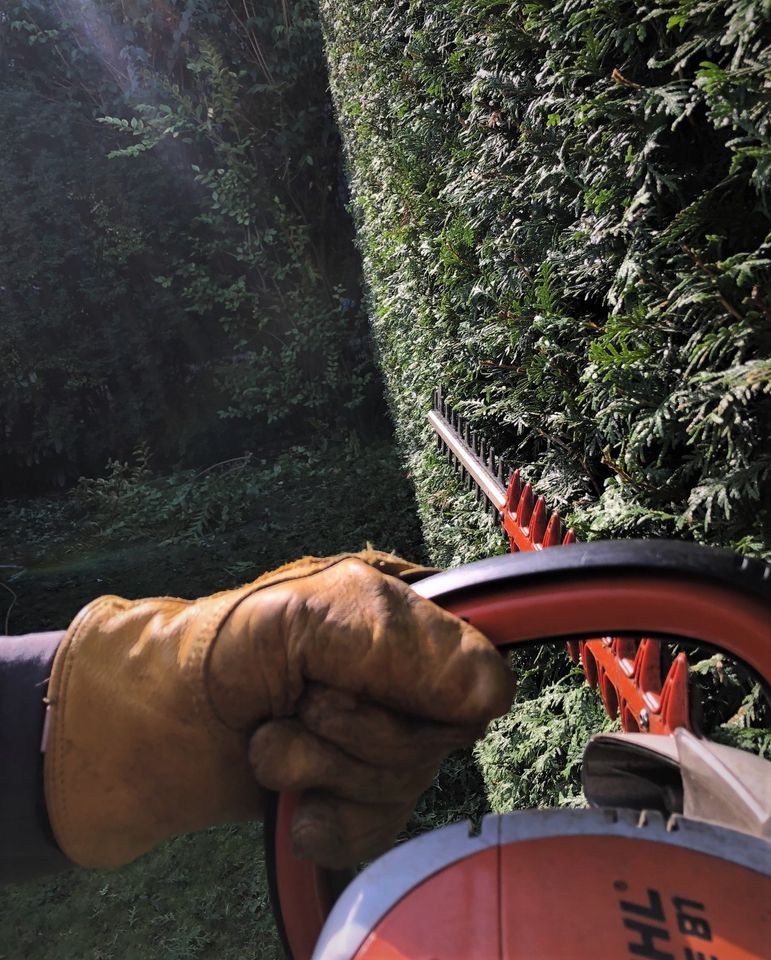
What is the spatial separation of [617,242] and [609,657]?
0.88m

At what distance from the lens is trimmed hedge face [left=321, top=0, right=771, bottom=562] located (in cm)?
120

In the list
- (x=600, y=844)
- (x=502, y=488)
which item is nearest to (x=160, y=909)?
(x=502, y=488)

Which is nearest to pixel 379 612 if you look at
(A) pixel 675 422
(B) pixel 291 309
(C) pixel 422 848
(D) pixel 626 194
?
(C) pixel 422 848

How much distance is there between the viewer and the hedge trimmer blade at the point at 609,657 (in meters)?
1.14

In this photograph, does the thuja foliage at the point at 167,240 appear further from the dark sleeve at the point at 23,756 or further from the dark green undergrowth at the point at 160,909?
the dark sleeve at the point at 23,756

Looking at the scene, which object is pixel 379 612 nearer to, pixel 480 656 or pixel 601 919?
pixel 480 656

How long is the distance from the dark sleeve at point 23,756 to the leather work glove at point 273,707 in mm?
26

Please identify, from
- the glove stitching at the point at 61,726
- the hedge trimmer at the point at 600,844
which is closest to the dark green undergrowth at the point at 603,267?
the hedge trimmer at the point at 600,844

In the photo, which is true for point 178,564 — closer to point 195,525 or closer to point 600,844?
point 195,525

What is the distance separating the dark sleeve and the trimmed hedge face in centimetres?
115

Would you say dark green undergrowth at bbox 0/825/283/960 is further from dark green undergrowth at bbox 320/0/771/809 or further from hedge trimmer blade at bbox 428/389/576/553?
hedge trimmer blade at bbox 428/389/576/553

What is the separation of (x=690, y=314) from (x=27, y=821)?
1.39 meters

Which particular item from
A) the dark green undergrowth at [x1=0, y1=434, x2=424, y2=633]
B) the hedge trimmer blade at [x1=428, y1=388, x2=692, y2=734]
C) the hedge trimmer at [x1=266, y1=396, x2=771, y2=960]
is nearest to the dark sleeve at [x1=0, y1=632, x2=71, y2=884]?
the hedge trimmer at [x1=266, y1=396, x2=771, y2=960]

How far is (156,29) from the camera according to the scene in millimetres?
8305
